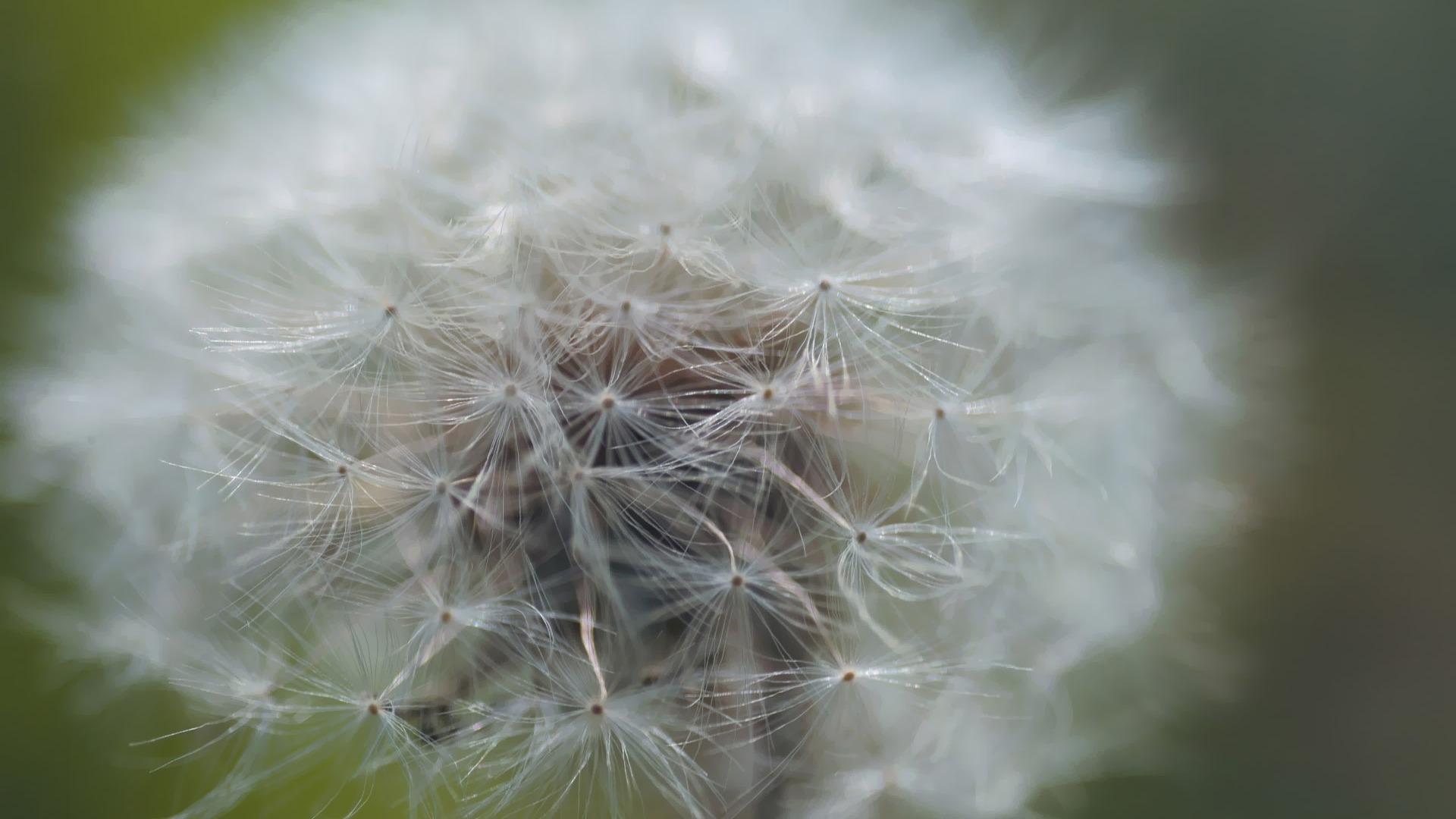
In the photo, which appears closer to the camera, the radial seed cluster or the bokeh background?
the radial seed cluster

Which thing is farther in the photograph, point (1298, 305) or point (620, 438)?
point (1298, 305)

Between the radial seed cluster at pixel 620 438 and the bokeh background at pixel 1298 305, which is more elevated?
the bokeh background at pixel 1298 305

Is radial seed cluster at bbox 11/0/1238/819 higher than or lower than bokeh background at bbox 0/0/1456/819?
lower

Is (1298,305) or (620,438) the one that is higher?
(1298,305)

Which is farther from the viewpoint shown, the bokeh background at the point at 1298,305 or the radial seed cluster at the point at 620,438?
the bokeh background at the point at 1298,305
